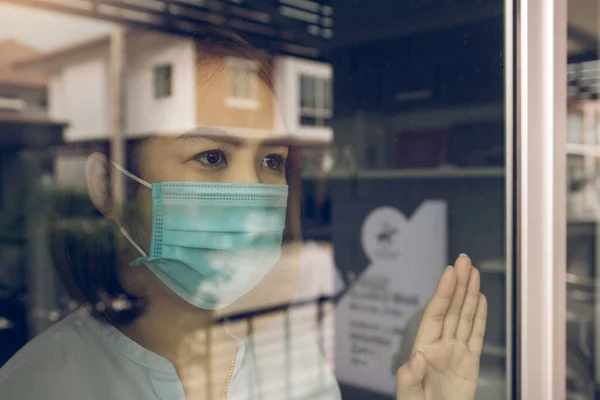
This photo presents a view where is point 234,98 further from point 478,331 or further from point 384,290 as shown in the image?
point 384,290

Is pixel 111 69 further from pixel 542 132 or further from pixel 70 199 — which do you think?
pixel 542 132

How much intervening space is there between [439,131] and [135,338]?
186 cm

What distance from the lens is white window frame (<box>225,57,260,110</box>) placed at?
1.24 meters

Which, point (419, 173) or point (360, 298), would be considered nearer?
Answer: point (419, 173)

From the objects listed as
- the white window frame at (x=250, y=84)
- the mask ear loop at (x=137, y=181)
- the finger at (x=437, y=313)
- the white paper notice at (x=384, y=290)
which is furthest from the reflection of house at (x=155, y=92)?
the white paper notice at (x=384, y=290)

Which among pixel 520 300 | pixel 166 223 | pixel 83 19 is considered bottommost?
pixel 520 300

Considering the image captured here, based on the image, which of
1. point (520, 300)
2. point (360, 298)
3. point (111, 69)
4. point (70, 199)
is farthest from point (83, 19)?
point (360, 298)

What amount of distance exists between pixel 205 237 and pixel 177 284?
0.38ft

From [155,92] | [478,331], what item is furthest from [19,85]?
[478,331]

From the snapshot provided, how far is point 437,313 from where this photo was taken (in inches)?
49.7

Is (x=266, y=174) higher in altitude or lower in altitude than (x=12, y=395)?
higher

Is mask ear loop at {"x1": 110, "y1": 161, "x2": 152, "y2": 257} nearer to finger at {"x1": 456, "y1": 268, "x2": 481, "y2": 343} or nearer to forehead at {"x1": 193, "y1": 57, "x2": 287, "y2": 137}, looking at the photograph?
forehead at {"x1": 193, "y1": 57, "x2": 287, "y2": 137}

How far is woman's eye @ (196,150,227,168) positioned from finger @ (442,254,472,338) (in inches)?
25.1

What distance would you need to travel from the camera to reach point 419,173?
8.76 ft
